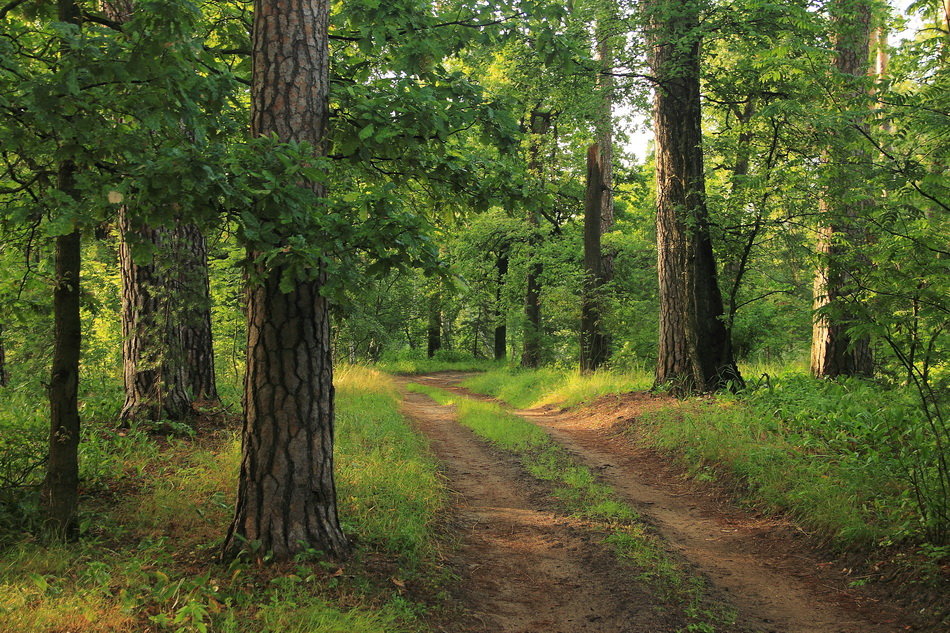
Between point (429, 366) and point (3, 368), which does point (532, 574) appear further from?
point (429, 366)

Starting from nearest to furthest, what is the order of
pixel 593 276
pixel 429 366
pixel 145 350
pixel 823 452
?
1. pixel 823 452
2. pixel 145 350
3. pixel 593 276
4. pixel 429 366

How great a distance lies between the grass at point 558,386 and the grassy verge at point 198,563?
6278mm

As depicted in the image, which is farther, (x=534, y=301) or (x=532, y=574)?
(x=534, y=301)

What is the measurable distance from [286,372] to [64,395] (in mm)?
1544

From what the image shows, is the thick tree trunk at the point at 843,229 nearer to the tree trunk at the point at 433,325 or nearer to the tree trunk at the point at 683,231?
the tree trunk at the point at 683,231

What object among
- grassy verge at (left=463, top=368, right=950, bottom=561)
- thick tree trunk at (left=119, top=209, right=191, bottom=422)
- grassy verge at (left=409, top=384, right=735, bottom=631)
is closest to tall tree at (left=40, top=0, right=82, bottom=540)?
thick tree trunk at (left=119, top=209, right=191, bottom=422)

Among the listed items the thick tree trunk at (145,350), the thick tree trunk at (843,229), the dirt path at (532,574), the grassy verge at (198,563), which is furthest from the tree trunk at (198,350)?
the thick tree trunk at (843,229)

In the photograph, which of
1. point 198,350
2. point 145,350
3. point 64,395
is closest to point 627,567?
point 64,395

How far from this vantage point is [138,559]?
13.1 feet

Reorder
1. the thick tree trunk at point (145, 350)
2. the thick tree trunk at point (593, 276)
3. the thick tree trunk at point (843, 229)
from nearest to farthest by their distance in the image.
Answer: the thick tree trunk at point (145, 350), the thick tree trunk at point (843, 229), the thick tree trunk at point (593, 276)

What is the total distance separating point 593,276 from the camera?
587 inches

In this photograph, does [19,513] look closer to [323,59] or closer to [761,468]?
[323,59]

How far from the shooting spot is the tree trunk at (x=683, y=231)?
31.1 ft

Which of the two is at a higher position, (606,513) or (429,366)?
(606,513)
